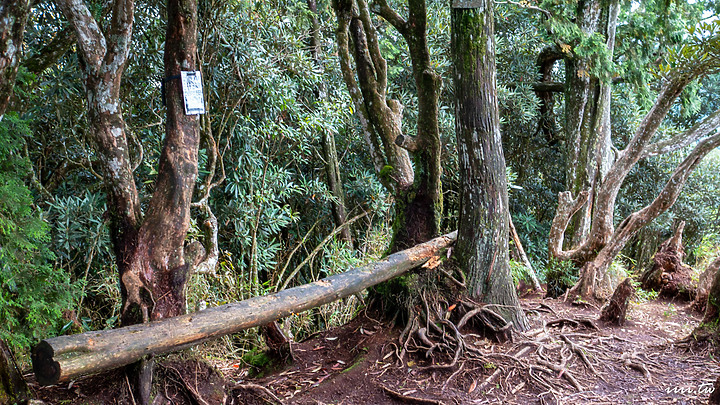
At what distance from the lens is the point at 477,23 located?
394 cm

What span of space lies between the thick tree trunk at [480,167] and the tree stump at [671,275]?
3.02 meters

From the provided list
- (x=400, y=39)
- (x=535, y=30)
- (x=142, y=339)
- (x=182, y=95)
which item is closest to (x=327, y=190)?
(x=400, y=39)

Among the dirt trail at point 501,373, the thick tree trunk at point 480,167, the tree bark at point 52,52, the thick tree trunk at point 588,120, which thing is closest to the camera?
the dirt trail at point 501,373

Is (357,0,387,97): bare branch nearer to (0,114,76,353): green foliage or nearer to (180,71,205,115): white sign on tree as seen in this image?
(180,71,205,115): white sign on tree

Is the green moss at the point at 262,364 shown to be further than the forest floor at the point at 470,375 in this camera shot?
Yes

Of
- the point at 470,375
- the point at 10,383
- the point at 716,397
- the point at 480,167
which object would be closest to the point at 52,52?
the point at 10,383

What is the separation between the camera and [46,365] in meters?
2.13

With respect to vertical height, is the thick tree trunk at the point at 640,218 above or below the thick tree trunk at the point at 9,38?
below

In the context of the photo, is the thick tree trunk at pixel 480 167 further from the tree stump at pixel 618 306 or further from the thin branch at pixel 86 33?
the thin branch at pixel 86 33

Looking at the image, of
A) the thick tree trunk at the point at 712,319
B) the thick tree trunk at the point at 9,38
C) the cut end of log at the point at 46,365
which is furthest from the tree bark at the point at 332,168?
the cut end of log at the point at 46,365

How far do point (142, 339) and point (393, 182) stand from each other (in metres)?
2.70

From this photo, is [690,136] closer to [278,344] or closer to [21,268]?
[278,344]

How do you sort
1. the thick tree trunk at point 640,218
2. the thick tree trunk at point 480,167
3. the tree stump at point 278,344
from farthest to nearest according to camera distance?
1. the thick tree trunk at point 640,218
2. the thick tree trunk at point 480,167
3. the tree stump at point 278,344

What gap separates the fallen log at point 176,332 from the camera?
7.01 ft
